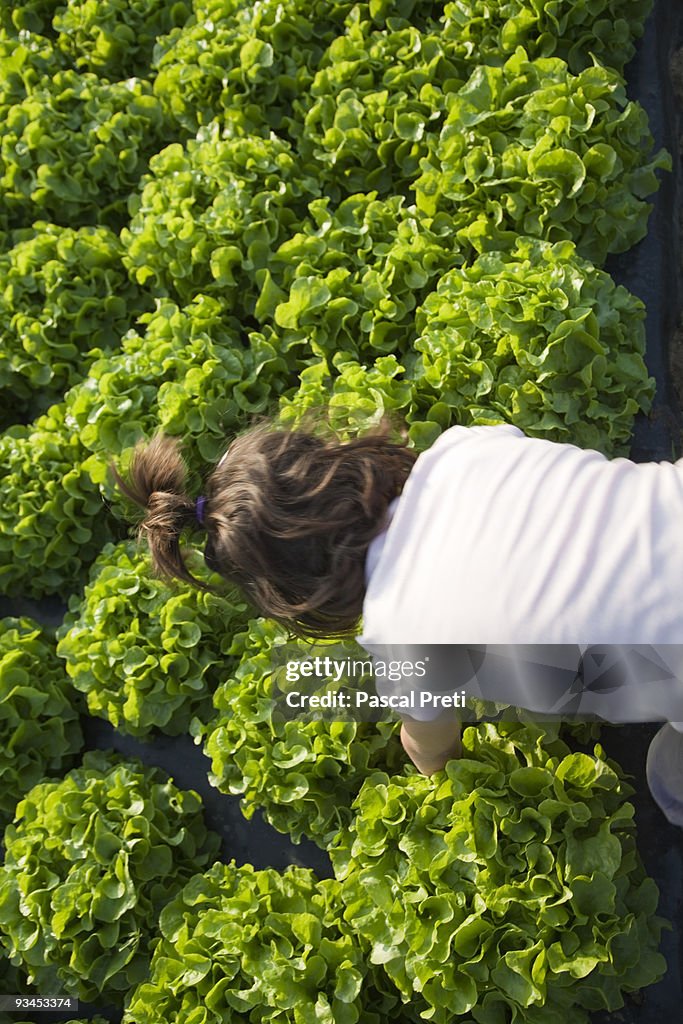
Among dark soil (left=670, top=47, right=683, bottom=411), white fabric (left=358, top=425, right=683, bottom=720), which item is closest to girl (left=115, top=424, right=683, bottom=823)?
white fabric (left=358, top=425, right=683, bottom=720)

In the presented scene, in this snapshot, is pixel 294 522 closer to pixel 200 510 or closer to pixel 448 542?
pixel 200 510

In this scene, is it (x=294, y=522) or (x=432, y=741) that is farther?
(x=432, y=741)

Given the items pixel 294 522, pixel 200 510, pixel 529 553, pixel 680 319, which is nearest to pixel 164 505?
pixel 200 510

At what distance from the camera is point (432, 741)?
2.42 meters

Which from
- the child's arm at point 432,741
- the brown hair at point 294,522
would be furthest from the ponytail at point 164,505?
the child's arm at point 432,741

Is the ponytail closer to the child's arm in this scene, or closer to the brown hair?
the brown hair

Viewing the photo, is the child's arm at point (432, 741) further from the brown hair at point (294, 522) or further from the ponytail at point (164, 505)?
the ponytail at point (164, 505)

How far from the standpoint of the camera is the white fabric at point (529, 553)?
1.90 m

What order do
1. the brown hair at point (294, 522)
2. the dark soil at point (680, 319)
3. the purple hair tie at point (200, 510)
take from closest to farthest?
the brown hair at point (294, 522) → the purple hair tie at point (200, 510) → the dark soil at point (680, 319)

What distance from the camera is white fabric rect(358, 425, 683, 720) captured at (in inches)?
74.8

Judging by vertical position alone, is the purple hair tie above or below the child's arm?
above

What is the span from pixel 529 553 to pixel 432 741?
0.72m

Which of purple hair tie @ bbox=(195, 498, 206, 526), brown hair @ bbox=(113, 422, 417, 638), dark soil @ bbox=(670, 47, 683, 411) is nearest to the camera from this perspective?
brown hair @ bbox=(113, 422, 417, 638)

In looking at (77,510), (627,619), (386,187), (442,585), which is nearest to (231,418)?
(77,510)
